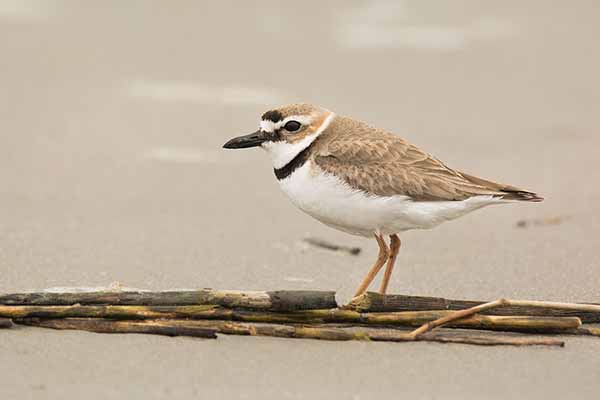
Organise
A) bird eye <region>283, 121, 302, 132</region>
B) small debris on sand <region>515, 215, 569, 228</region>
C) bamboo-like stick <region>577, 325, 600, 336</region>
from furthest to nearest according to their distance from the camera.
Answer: small debris on sand <region>515, 215, 569, 228</region>, bird eye <region>283, 121, 302, 132</region>, bamboo-like stick <region>577, 325, 600, 336</region>

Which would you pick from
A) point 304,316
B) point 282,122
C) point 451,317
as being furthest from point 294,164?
point 451,317

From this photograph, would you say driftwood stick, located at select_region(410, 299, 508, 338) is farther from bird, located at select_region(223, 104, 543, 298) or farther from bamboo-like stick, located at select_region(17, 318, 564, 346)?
bird, located at select_region(223, 104, 543, 298)

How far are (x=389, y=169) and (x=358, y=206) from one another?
252 millimetres

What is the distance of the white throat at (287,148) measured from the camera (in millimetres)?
4961

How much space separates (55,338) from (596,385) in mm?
1950

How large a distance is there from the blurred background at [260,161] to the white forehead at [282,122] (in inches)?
29.4

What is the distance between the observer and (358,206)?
471cm

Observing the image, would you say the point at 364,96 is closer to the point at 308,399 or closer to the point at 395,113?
the point at 395,113

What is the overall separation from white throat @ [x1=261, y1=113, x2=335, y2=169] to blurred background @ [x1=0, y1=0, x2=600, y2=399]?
2.00 feet

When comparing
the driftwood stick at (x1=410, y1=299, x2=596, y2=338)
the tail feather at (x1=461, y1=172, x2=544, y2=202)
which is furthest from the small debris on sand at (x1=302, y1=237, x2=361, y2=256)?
the driftwood stick at (x1=410, y1=299, x2=596, y2=338)

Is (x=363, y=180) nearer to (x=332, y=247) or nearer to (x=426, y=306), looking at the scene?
(x=426, y=306)

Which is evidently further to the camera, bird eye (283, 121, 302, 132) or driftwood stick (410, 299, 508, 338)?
bird eye (283, 121, 302, 132)

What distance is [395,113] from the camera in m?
8.59

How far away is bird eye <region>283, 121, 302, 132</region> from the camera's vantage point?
16.4 feet
